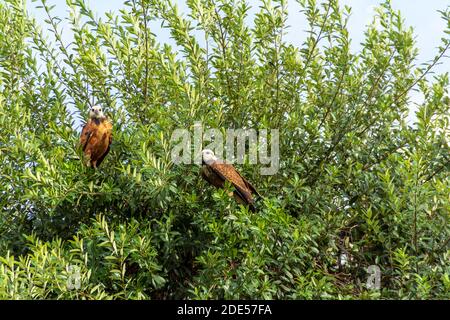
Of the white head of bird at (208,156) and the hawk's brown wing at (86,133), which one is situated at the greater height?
the hawk's brown wing at (86,133)

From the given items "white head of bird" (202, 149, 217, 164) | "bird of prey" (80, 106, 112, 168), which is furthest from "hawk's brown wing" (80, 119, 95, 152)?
"white head of bird" (202, 149, 217, 164)

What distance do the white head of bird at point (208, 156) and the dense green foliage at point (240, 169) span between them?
157 mm

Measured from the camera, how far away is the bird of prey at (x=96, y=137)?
8516mm

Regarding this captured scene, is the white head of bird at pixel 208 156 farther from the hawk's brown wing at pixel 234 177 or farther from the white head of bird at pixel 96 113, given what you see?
the white head of bird at pixel 96 113

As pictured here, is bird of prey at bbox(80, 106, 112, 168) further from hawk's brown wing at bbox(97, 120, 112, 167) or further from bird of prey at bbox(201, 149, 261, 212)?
bird of prey at bbox(201, 149, 261, 212)

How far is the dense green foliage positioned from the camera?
304 inches

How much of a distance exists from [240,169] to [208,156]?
2.24ft

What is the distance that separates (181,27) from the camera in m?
8.67

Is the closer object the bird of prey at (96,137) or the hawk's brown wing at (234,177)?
the hawk's brown wing at (234,177)

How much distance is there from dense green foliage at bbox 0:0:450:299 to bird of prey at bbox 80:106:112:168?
0.47 ft

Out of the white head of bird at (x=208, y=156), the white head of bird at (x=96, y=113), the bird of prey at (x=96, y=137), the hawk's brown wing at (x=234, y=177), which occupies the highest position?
the white head of bird at (x=96, y=113)

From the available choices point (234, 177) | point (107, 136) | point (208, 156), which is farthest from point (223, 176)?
point (107, 136)

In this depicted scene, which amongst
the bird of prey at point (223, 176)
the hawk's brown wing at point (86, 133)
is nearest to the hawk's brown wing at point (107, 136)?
the hawk's brown wing at point (86, 133)
